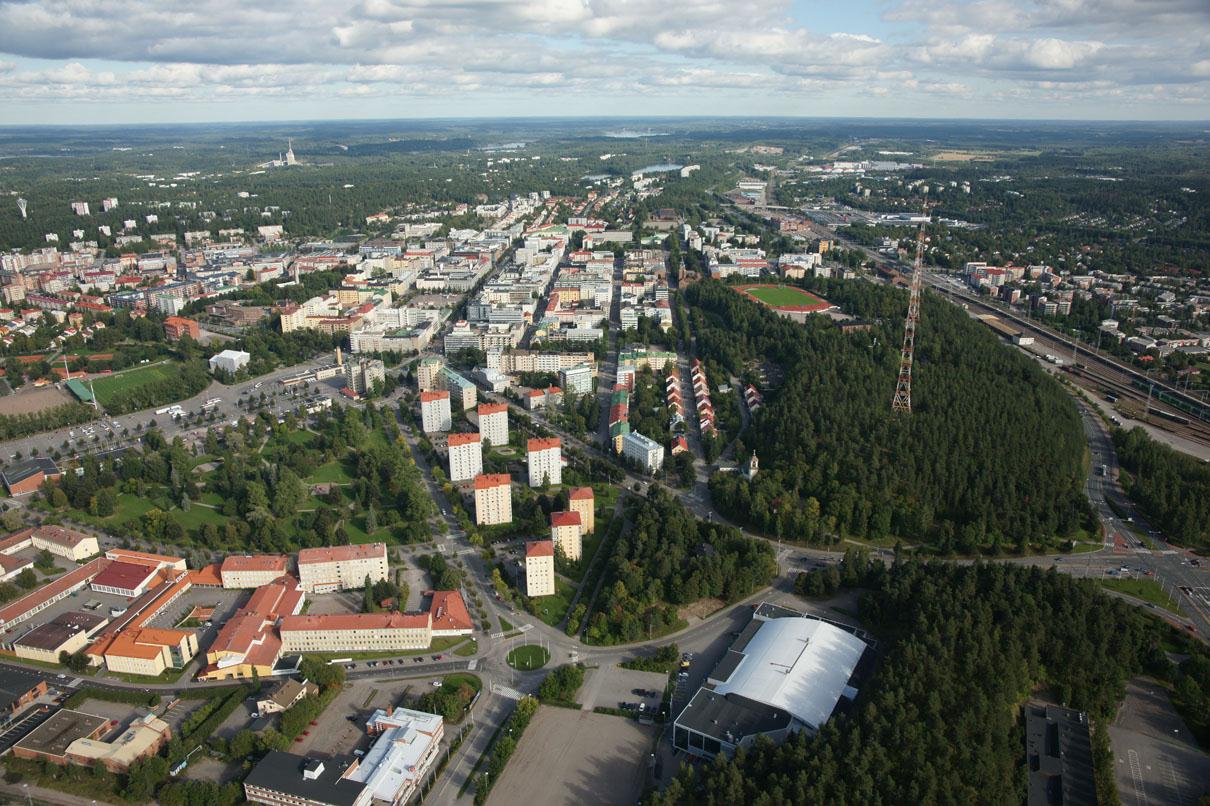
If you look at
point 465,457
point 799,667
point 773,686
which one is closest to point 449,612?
point 773,686

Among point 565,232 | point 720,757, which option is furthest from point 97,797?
point 565,232

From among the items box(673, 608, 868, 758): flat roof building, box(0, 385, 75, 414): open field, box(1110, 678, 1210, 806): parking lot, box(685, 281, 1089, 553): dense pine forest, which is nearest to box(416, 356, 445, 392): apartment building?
box(685, 281, 1089, 553): dense pine forest

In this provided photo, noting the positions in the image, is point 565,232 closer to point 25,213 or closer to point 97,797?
point 25,213

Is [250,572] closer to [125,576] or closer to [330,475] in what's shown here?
[125,576]

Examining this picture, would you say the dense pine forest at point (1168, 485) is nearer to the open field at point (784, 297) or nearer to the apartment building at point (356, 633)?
the open field at point (784, 297)

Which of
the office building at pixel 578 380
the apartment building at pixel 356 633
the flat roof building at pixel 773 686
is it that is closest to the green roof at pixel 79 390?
the office building at pixel 578 380
